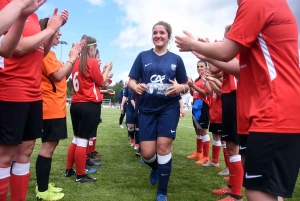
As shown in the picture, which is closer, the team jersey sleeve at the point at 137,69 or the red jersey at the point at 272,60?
the red jersey at the point at 272,60

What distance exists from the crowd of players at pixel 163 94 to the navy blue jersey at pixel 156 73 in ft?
0.05

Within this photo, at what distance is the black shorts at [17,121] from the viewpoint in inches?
101

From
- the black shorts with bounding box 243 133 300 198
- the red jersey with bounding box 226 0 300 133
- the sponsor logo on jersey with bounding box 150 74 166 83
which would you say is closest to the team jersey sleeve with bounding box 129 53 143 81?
the sponsor logo on jersey with bounding box 150 74 166 83

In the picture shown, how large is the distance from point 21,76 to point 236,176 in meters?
3.02

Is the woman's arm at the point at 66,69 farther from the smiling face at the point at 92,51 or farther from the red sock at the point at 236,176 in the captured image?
the red sock at the point at 236,176

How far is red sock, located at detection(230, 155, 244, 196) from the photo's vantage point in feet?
12.8

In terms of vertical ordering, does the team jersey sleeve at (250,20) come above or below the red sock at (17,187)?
above

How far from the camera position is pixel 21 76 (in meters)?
2.73

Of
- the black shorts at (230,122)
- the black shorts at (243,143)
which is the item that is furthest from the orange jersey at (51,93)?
the black shorts at (243,143)

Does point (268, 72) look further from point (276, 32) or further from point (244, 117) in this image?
point (244, 117)

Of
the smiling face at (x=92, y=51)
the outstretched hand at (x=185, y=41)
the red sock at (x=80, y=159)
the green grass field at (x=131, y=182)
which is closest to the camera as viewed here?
the outstretched hand at (x=185, y=41)

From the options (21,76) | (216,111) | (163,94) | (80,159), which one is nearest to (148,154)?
(163,94)

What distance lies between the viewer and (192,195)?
421 centimetres

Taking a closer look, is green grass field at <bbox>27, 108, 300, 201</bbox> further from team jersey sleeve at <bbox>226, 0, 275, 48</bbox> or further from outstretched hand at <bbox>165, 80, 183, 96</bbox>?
team jersey sleeve at <bbox>226, 0, 275, 48</bbox>
